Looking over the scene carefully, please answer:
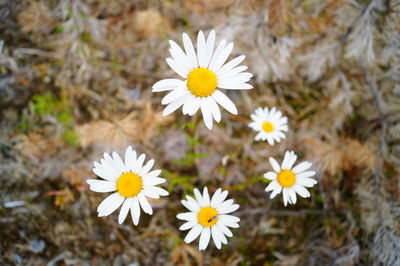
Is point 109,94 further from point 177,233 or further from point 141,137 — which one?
point 177,233

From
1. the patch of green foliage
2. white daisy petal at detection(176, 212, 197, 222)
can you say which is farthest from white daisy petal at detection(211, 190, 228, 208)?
the patch of green foliage

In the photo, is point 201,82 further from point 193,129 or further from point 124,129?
point 124,129

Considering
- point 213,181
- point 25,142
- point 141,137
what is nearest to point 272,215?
point 213,181

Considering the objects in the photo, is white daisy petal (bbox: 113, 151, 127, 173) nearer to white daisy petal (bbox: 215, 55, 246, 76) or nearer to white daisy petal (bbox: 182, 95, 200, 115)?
white daisy petal (bbox: 182, 95, 200, 115)

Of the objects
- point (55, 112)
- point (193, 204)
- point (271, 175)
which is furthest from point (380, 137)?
point (55, 112)

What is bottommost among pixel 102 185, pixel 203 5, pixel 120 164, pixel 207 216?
pixel 207 216

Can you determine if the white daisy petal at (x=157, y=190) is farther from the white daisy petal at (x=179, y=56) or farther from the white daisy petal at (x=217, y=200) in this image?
the white daisy petal at (x=179, y=56)

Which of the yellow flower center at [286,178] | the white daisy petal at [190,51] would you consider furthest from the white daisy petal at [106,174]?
the yellow flower center at [286,178]
